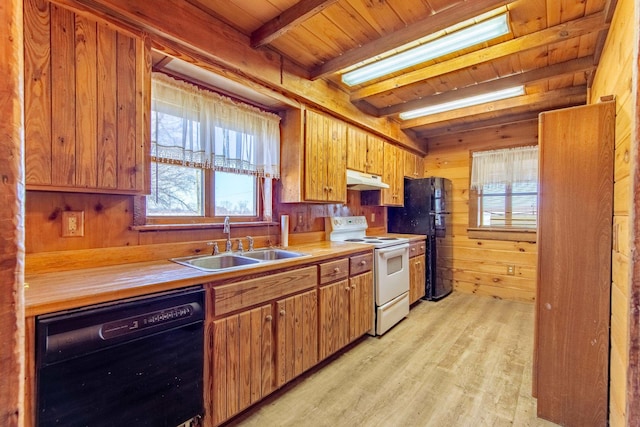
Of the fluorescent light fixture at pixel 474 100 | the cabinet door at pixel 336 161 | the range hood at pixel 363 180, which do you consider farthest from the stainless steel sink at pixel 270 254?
the fluorescent light fixture at pixel 474 100

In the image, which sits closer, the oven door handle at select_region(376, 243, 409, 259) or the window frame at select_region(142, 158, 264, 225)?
the window frame at select_region(142, 158, 264, 225)

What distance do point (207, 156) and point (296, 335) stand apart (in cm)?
140

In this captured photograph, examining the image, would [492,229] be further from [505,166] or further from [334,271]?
[334,271]

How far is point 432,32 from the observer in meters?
1.88

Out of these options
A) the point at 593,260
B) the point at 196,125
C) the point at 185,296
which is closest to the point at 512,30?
the point at 593,260

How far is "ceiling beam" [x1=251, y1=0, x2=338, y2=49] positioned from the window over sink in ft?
1.66

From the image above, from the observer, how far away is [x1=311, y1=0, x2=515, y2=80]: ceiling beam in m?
1.68

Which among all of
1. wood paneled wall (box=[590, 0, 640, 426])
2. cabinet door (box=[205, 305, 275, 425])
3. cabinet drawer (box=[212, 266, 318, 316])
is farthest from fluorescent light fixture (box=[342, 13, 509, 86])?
cabinet door (box=[205, 305, 275, 425])

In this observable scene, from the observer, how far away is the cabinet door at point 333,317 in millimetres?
2256

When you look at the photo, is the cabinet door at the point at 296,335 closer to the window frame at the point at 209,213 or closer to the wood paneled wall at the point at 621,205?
the window frame at the point at 209,213

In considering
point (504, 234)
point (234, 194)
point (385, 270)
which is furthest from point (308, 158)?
point (504, 234)

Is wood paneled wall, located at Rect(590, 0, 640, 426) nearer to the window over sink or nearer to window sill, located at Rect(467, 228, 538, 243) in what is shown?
the window over sink

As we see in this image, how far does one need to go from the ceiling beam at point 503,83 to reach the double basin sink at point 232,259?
217 centimetres

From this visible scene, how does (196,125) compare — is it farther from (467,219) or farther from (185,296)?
Result: (467,219)
